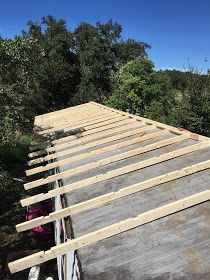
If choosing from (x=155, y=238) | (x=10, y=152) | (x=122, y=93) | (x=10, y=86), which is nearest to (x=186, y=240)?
(x=155, y=238)

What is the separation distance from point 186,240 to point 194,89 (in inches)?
643

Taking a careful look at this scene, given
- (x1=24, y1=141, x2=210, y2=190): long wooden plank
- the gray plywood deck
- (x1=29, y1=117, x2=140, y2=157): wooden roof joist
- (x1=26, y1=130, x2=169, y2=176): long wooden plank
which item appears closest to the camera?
the gray plywood deck

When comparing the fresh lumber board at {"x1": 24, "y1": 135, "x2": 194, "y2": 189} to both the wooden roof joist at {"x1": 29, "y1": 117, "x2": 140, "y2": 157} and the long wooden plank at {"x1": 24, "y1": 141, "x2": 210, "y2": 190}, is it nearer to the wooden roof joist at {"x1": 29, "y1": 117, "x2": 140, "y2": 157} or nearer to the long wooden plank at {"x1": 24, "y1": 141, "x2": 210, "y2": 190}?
the long wooden plank at {"x1": 24, "y1": 141, "x2": 210, "y2": 190}

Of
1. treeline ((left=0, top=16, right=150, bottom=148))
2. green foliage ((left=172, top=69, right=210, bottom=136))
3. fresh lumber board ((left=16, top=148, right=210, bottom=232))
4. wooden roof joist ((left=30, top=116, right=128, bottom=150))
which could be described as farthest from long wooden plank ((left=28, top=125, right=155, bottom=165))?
treeline ((left=0, top=16, right=150, bottom=148))

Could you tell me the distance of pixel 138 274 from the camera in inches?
137

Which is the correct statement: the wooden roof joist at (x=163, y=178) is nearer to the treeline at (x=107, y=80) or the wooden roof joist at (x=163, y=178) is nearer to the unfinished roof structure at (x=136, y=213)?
the unfinished roof structure at (x=136, y=213)

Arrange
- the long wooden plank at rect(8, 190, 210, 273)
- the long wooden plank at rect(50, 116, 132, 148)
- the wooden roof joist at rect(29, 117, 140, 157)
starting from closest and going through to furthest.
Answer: the long wooden plank at rect(8, 190, 210, 273), the wooden roof joist at rect(29, 117, 140, 157), the long wooden plank at rect(50, 116, 132, 148)

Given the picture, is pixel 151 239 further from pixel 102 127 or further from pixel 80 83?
pixel 80 83

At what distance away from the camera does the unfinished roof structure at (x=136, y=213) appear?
11.9 feet

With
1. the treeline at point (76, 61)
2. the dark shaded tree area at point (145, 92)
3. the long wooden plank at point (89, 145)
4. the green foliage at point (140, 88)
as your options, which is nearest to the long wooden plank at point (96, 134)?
the long wooden plank at point (89, 145)

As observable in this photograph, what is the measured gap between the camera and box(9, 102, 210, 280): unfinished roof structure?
3641 millimetres

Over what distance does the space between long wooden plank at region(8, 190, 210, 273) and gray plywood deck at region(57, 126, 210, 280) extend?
66 millimetres

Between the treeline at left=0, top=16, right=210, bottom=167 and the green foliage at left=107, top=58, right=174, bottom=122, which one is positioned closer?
the treeline at left=0, top=16, right=210, bottom=167

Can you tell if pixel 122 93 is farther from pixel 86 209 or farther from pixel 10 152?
pixel 86 209
